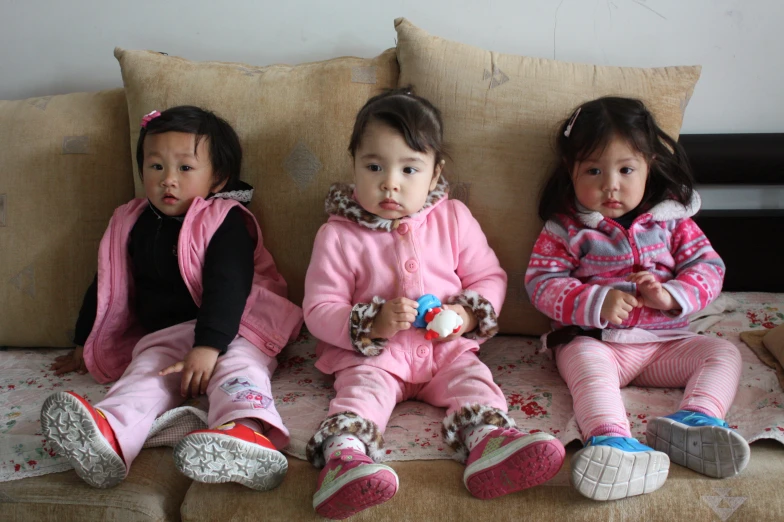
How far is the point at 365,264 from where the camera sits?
4.75 ft

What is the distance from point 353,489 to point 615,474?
40 centimetres

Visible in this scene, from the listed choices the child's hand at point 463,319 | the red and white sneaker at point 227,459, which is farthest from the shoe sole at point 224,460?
the child's hand at point 463,319

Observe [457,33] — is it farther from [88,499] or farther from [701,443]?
[88,499]

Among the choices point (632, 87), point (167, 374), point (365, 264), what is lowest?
point (167, 374)

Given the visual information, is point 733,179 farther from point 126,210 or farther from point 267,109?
point 126,210

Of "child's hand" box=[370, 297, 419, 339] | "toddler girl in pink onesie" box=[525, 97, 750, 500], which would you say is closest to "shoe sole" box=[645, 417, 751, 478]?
"toddler girl in pink onesie" box=[525, 97, 750, 500]

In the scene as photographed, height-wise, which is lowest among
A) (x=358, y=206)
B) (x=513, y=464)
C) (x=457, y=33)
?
→ (x=513, y=464)

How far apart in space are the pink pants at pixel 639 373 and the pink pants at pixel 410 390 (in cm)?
16

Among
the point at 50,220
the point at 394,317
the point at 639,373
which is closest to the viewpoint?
the point at 394,317

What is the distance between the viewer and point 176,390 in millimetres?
1380

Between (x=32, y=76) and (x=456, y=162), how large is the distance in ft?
4.35

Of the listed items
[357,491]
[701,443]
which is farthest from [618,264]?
[357,491]

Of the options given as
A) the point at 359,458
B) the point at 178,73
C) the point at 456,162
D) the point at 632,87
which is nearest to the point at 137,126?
the point at 178,73

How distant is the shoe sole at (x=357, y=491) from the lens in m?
1.00
